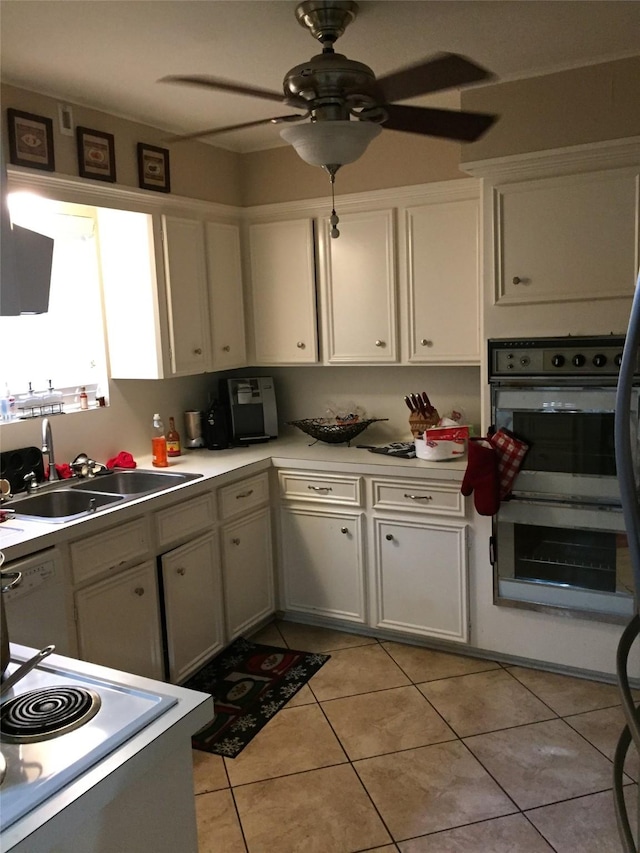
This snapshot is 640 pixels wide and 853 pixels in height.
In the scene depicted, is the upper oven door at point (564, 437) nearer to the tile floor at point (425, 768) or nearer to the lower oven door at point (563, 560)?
the lower oven door at point (563, 560)

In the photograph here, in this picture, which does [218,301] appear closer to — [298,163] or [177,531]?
[298,163]

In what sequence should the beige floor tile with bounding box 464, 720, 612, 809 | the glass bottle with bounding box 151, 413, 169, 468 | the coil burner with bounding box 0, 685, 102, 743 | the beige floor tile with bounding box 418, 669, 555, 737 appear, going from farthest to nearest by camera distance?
1. the glass bottle with bounding box 151, 413, 169, 468
2. the beige floor tile with bounding box 418, 669, 555, 737
3. the beige floor tile with bounding box 464, 720, 612, 809
4. the coil burner with bounding box 0, 685, 102, 743

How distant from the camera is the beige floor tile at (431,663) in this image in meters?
3.12

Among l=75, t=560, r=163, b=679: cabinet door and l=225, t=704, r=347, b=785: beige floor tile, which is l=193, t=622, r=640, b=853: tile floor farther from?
l=75, t=560, r=163, b=679: cabinet door

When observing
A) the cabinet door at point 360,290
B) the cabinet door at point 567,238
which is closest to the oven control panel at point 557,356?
the cabinet door at point 567,238

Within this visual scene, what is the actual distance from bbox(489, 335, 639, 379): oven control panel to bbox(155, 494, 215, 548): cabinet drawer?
138cm

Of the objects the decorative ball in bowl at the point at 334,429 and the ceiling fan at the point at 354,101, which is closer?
the ceiling fan at the point at 354,101

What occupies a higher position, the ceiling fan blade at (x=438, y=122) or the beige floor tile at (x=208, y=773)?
the ceiling fan blade at (x=438, y=122)

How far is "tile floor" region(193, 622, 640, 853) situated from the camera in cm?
218

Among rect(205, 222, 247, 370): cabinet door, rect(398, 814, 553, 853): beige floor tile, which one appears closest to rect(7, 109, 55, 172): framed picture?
rect(205, 222, 247, 370): cabinet door

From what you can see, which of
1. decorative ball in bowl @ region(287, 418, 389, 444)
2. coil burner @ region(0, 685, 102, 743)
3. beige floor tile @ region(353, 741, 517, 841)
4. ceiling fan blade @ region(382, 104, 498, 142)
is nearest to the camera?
coil burner @ region(0, 685, 102, 743)

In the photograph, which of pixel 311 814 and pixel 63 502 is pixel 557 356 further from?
pixel 63 502

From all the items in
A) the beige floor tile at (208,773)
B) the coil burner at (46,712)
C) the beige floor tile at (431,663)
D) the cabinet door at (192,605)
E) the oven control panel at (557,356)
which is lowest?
the beige floor tile at (208,773)

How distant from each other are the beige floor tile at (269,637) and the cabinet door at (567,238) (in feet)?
6.34
